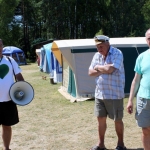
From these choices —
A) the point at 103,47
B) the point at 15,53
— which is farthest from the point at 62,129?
the point at 15,53

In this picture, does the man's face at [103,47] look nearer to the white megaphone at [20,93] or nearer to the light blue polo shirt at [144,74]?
the light blue polo shirt at [144,74]

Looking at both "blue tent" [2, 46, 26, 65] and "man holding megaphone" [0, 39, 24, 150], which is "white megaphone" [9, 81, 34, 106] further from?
"blue tent" [2, 46, 26, 65]

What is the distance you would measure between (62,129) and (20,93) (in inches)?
73.0

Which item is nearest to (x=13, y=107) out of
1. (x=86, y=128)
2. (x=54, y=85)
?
(x=86, y=128)

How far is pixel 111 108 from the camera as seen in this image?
159 inches

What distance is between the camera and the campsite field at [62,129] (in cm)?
470

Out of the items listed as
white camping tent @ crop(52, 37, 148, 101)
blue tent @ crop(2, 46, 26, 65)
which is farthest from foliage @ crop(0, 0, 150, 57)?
white camping tent @ crop(52, 37, 148, 101)

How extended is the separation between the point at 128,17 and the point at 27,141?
3215 cm

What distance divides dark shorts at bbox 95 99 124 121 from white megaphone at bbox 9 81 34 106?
88 centimetres

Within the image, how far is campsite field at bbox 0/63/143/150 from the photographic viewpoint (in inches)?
185

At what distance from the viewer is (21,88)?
13.1 ft

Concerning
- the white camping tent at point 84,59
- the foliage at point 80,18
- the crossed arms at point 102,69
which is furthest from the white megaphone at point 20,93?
the foliage at point 80,18

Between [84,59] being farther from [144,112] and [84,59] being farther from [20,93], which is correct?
[144,112]

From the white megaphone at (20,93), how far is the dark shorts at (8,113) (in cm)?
8
